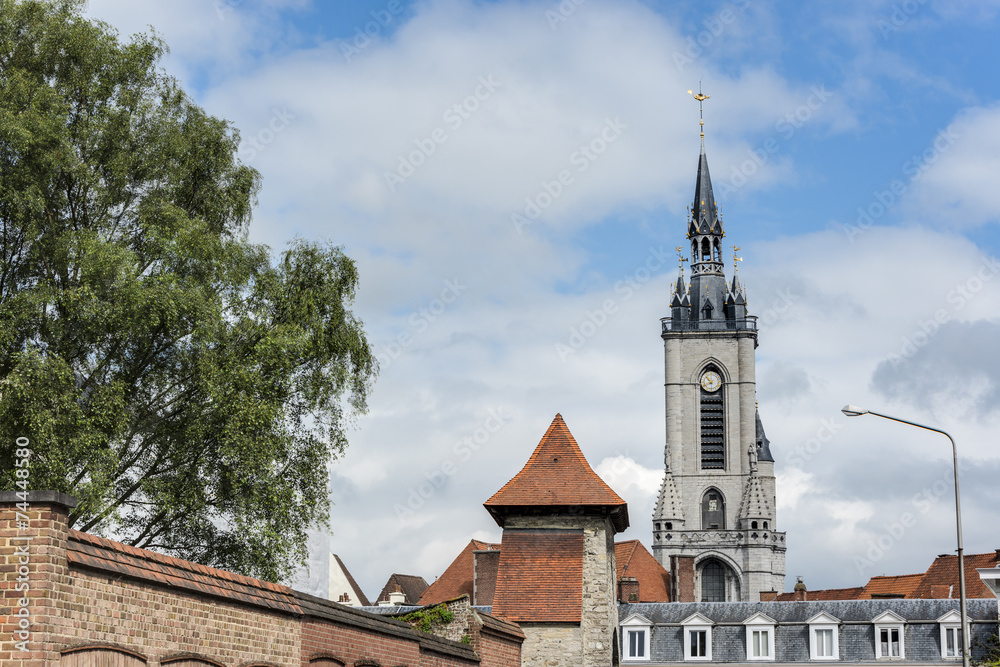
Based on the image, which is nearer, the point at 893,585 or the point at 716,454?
the point at 893,585

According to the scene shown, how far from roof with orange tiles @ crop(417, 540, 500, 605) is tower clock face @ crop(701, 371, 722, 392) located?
45.8m

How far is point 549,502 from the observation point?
2994cm

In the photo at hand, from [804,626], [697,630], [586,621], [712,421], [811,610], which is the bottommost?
[586,621]

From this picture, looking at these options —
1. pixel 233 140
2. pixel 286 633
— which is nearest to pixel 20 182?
pixel 233 140

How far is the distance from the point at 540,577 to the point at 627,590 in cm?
3486

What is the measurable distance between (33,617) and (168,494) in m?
11.2

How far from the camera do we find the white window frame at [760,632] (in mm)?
48938

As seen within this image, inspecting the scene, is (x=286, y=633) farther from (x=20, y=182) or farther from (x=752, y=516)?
(x=752, y=516)

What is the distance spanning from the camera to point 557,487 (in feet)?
99.9

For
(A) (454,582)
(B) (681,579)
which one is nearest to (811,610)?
(A) (454,582)

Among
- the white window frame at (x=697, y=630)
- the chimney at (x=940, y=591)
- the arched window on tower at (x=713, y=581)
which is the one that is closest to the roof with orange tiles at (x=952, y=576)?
the chimney at (x=940, y=591)

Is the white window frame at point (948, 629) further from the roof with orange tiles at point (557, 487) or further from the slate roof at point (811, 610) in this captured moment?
the roof with orange tiles at point (557, 487)

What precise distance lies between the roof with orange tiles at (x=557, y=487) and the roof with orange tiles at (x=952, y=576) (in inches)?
1146

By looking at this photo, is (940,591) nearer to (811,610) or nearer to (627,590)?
(811,610)
